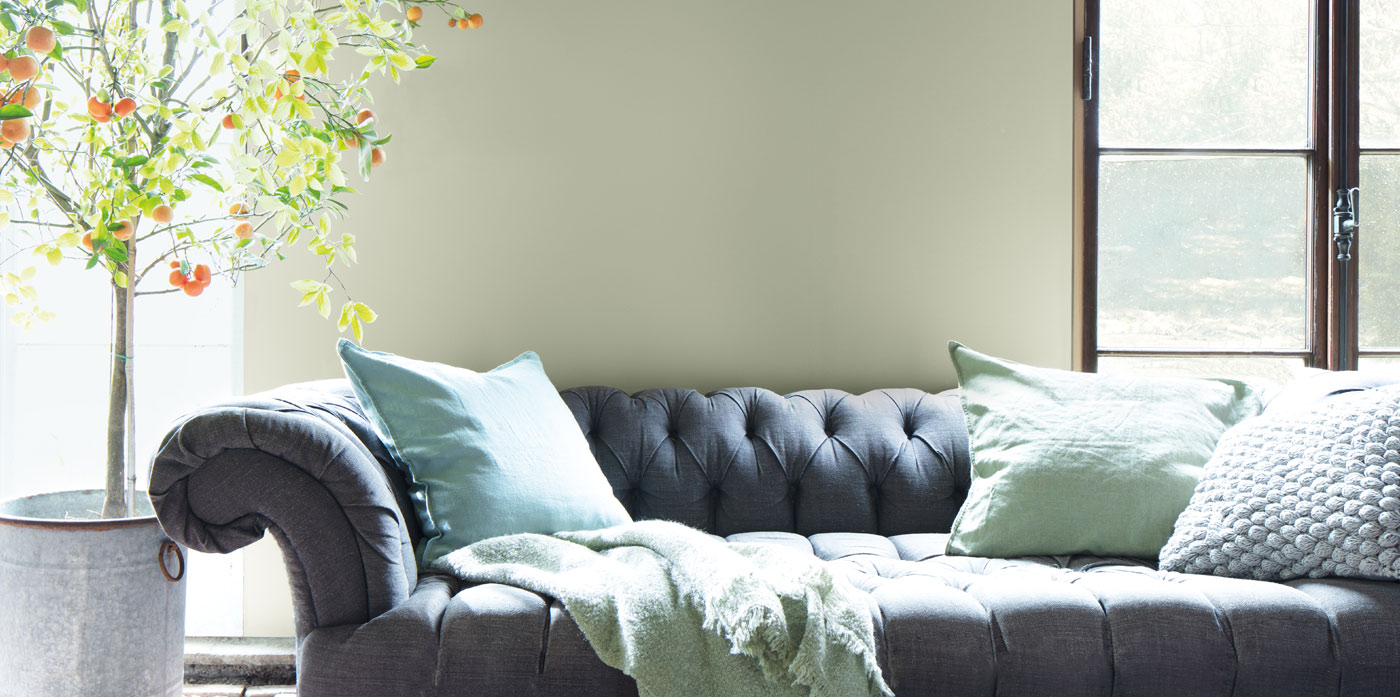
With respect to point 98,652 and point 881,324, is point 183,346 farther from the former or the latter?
point 881,324

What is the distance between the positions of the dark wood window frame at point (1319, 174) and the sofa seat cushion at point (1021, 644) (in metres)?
1.08

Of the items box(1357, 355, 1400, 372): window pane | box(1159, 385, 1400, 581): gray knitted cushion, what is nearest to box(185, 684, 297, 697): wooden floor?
box(1159, 385, 1400, 581): gray knitted cushion

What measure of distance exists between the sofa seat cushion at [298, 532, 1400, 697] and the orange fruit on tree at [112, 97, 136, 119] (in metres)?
0.86

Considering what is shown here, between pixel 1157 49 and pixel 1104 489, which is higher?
pixel 1157 49

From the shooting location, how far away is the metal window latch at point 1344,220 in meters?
2.29

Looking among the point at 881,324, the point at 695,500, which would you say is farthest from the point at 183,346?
the point at 881,324

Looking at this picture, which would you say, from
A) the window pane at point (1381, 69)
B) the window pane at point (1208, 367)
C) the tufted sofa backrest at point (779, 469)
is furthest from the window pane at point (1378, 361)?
the tufted sofa backrest at point (779, 469)

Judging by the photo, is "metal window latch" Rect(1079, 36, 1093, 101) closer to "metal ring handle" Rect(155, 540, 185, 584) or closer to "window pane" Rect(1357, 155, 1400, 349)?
"window pane" Rect(1357, 155, 1400, 349)

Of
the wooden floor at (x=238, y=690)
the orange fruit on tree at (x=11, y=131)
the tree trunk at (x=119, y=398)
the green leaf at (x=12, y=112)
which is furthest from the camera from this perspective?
the wooden floor at (x=238, y=690)

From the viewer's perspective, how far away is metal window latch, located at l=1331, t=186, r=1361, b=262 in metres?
2.29

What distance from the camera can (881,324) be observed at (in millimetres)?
2283

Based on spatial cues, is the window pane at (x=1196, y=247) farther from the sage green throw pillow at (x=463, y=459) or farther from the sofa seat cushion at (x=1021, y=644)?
the sage green throw pillow at (x=463, y=459)

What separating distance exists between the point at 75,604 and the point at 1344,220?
2916 millimetres

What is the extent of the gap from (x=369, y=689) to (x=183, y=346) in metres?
1.44
